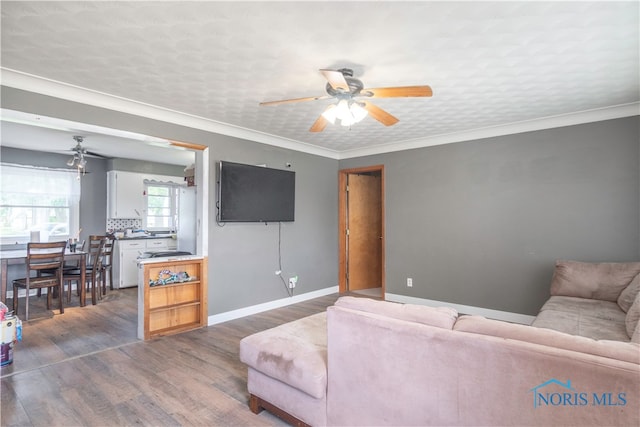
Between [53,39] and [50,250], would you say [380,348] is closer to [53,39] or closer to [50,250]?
[53,39]

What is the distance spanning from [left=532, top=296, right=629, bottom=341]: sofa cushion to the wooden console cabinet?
335cm

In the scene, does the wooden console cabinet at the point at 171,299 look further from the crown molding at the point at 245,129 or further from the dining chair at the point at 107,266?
the dining chair at the point at 107,266

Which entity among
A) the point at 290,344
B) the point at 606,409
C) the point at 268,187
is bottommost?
the point at 290,344

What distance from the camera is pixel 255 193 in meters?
4.37

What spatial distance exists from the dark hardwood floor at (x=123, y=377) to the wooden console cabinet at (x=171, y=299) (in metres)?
0.16

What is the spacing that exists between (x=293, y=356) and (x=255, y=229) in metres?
2.73

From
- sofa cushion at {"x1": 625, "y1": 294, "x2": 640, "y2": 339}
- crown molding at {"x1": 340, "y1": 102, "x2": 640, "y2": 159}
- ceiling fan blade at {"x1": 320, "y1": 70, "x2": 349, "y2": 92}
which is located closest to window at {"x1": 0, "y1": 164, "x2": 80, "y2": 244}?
crown molding at {"x1": 340, "y1": 102, "x2": 640, "y2": 159}

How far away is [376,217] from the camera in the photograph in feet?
21.1

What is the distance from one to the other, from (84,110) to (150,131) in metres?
0.59

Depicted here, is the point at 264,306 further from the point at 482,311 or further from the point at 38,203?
the point at 38,203

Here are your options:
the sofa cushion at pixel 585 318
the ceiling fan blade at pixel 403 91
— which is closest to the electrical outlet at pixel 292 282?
the sofa cushion at pixel 585 318

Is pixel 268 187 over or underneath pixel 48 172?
underneath

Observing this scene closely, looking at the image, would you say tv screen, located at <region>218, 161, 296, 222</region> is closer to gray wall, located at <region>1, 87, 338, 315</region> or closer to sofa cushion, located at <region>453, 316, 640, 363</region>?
gray wall, located at <region>1, 87, 338, 315</region>

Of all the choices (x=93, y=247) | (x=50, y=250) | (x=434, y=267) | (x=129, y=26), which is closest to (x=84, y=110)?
(x=129, y=26)
